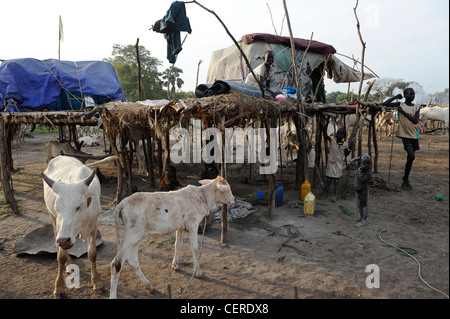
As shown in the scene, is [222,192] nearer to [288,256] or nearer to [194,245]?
[194,245]

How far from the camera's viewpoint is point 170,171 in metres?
8.34

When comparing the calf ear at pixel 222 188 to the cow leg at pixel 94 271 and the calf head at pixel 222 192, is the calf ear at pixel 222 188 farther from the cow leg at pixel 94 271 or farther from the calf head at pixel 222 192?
the cow leg at pixel 94 271

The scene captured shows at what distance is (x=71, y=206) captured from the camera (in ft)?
10.5

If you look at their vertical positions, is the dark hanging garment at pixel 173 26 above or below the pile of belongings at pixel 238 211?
above

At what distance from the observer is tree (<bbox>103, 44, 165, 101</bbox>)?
111 ft

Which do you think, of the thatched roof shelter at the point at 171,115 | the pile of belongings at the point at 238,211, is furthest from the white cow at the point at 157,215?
the pile of belongings at the point at 238,211

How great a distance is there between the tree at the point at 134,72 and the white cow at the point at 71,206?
1135 inches

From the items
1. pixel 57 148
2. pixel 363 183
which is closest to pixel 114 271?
pixel 363 183

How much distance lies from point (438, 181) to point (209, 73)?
10632mm

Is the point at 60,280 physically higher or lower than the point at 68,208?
lower

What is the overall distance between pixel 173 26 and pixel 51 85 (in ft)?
20.3

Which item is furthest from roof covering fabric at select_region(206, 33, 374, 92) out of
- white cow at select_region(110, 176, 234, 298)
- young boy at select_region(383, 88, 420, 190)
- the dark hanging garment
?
white cow at select_region(110, 176, 234, 298)

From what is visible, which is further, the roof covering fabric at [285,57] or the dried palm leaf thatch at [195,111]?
the roof covering fabric at [285,57]

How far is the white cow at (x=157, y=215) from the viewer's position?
362cm
